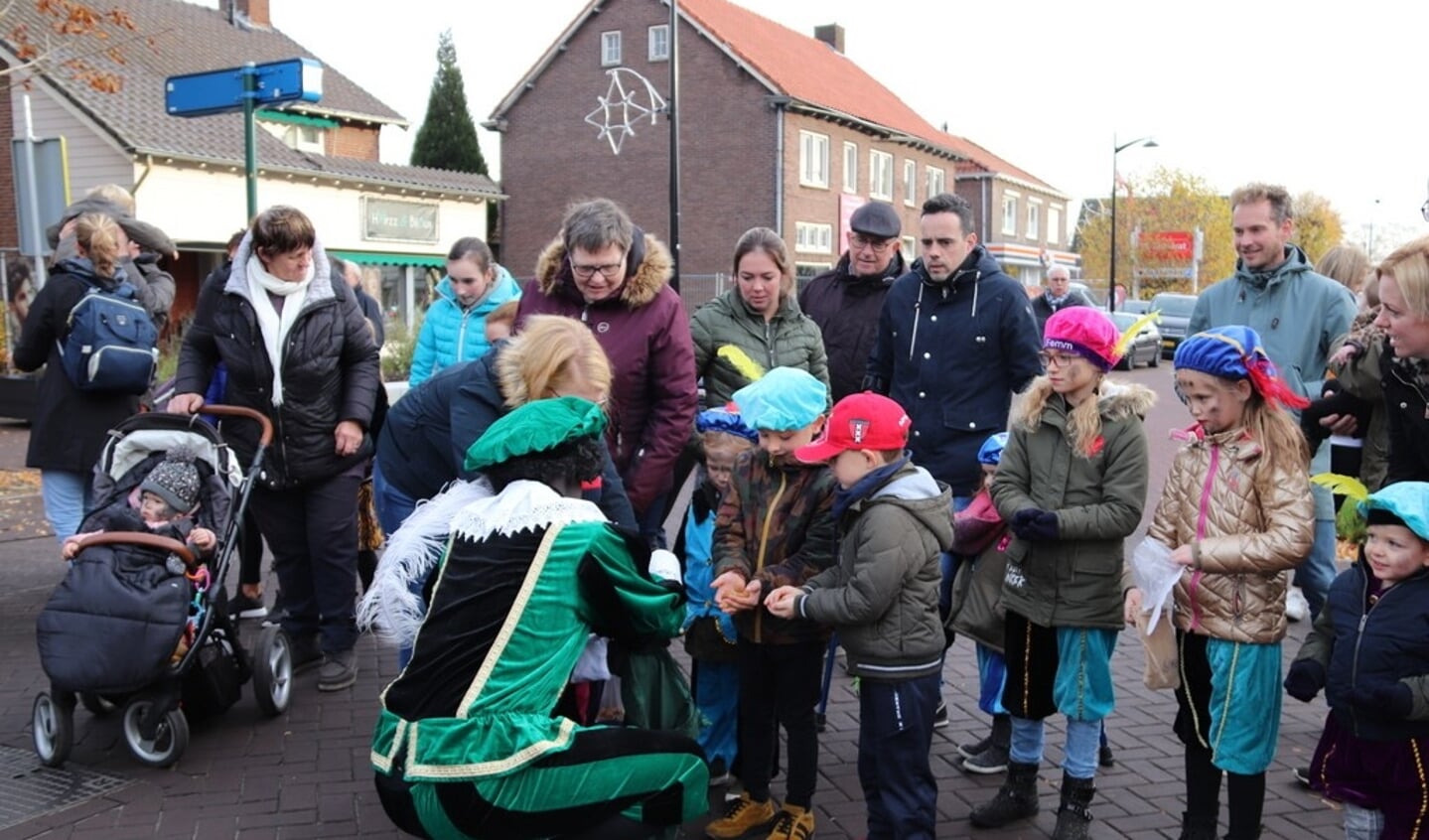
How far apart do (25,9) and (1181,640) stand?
2092 centimetres

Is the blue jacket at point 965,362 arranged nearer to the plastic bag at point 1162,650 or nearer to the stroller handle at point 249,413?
the plastic bag at point 1162,650

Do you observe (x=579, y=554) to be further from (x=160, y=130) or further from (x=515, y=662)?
(x=160, y=130)

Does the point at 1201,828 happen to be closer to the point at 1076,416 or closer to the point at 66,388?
the point at 1076,416

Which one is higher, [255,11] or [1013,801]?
[255,11]

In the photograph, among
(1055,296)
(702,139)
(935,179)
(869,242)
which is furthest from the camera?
(935,179)

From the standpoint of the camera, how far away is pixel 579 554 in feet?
10.0

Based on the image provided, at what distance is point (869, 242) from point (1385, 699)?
10.9 feet

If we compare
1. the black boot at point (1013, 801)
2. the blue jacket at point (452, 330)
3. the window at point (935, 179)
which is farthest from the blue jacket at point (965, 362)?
the window at point (935, 179)

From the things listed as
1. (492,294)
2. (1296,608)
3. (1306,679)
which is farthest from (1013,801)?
(492,294)

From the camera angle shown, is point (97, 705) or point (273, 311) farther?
point (273, 311)

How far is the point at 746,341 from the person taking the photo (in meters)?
5.29

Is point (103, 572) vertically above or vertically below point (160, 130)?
below

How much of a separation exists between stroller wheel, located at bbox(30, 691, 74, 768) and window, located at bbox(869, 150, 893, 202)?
3964 cm

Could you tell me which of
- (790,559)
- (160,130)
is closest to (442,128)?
(160,130)
